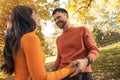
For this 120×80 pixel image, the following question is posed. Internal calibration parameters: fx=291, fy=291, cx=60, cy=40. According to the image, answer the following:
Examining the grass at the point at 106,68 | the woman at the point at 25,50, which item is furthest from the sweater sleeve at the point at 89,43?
the grass at the point at 106,68

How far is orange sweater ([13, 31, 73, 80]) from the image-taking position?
1992 mm

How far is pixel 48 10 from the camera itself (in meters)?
13.1

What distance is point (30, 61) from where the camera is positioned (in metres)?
2.00

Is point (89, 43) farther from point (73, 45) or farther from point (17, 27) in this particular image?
point (17, 27)

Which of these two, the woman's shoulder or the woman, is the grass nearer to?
the woman

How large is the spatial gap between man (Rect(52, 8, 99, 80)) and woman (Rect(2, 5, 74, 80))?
1200 mm

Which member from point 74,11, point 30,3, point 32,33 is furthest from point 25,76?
point 74,11

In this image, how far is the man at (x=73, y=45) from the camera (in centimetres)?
345

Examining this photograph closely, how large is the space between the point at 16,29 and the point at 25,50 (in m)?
0.21

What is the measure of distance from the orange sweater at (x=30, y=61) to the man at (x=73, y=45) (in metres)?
1.26

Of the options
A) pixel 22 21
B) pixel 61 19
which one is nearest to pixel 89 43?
pixel 61 19

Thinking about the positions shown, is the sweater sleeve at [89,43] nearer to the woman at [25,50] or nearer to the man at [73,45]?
the man at [73,45]

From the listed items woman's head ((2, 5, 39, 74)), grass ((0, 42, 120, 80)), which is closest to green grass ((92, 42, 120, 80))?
grass ((0, 42, 120, 80))

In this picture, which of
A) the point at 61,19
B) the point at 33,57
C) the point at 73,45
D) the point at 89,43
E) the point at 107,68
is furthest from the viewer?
the point at 107,68
